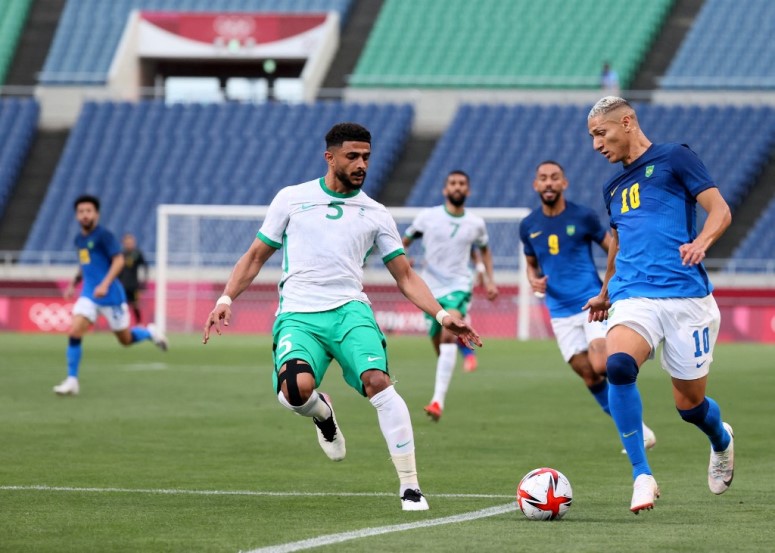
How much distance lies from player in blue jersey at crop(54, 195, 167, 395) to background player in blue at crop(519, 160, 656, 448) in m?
6.32

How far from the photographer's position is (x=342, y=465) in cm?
1128

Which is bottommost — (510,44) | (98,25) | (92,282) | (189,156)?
(92,282)

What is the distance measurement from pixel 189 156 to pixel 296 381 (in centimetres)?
3374

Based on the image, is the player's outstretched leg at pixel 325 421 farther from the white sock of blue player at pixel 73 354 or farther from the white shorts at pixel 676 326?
the white sock of blue player at pixel 73 354

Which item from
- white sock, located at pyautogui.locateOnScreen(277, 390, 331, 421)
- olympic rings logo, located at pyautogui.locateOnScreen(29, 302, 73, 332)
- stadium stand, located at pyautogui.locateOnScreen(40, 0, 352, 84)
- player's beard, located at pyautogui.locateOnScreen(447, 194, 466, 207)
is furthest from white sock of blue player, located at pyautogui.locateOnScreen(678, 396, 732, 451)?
stadium stand, located at pyautogui.locateOnScreen(40, 0, 352, 84)

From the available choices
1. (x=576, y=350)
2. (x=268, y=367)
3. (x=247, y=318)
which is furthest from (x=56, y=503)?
(x=247, y=318)

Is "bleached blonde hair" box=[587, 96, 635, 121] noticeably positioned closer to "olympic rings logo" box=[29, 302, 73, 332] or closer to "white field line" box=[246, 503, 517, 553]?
"white field line" box=[246, 503, 517, 553]

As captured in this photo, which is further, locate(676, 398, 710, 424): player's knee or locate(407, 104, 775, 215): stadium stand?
locate(407, 104, 775, 215): stadium stand

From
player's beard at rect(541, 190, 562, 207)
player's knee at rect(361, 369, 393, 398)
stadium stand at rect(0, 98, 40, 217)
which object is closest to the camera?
player's knee at rect(361, 369, 393, 398)

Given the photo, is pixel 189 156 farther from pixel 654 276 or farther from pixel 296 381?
pixel 654 276

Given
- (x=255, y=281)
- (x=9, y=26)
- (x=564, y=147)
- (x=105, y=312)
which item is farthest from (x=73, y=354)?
(x=9, y=26)

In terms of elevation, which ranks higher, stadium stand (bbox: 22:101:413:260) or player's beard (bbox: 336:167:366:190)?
stadium stand (bbox: 22:101:413:260)

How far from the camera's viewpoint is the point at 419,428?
47.0 feet

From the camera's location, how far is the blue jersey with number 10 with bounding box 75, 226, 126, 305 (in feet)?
60.0
